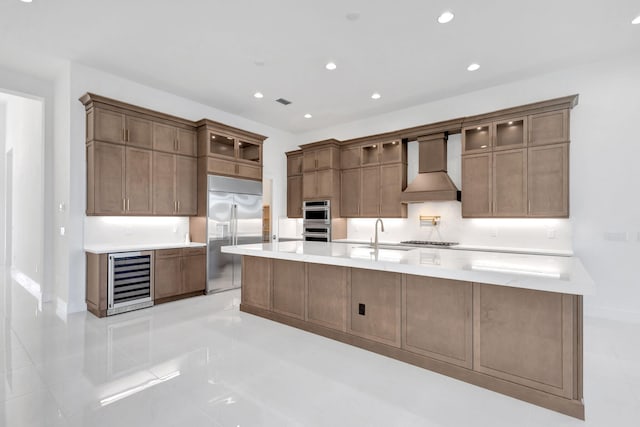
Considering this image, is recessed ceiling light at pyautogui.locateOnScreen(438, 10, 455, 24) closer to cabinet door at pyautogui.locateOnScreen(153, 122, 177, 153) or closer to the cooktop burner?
the cooktop burner

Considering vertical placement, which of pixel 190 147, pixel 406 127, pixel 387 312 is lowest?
pixel 387 312

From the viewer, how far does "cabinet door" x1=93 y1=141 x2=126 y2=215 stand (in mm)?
4312

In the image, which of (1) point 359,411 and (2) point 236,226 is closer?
(1) point 359,411

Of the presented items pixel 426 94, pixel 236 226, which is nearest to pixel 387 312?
pixel 236 226

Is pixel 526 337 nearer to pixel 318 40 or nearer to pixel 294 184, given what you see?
pixel 318 40

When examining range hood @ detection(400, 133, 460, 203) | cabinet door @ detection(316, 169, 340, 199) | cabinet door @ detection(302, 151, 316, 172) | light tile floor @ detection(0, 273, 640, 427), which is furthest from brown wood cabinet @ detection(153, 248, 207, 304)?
range hood @ detection(400, 133, 460, 203)

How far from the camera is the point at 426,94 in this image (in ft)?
17.5

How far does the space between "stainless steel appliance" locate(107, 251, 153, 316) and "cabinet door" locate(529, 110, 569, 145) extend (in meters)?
5.75

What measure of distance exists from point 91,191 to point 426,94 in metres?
5.33

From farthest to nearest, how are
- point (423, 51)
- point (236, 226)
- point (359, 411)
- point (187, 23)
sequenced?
1. point (236, 226)
2. point (423, 51)
3. point (187, 23)
4. point (359, 411)

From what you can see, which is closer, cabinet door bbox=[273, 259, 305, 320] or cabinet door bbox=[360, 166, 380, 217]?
cabinet door bbox=[273, 259, 305, 320]

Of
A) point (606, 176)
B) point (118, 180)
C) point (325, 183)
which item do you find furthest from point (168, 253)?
point (606, 176)

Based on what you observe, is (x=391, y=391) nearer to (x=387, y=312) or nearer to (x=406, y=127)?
(x=387, y=312)

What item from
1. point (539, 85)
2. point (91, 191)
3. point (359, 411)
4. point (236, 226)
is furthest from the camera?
point (236, 226)
